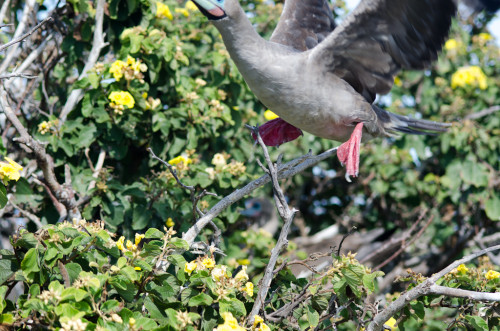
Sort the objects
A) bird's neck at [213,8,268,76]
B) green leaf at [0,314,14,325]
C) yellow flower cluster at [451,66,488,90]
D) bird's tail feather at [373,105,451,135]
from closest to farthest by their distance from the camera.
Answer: green leaf at [0,314,14,325] < bird's neck at [213,8,268,76] < bird's tail feather at [373,105,451,135] < yellow flower cluster at [451,66,488,90]

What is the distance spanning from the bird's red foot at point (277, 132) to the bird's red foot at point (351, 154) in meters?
0.59

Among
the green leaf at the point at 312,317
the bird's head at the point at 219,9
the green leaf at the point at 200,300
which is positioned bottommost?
the green leaf at the point at 312,317

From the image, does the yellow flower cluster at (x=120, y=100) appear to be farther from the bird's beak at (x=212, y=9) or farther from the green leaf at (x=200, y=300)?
the green leaf at (x=200, y=300)

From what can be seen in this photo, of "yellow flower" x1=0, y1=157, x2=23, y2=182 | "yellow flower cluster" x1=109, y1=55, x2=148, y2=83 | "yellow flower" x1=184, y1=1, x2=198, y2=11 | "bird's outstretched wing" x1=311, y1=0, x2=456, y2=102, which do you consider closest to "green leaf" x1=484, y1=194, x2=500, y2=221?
"bird's outstretched wing" x1=311, y1=0, x2=456, y2=102

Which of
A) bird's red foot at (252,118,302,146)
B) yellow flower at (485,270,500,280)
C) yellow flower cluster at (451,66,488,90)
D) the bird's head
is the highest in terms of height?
the bird's head

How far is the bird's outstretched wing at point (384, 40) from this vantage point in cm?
384

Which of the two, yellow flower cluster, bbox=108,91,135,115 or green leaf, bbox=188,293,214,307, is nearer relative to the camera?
green leaf, bbox=188,293,214,307

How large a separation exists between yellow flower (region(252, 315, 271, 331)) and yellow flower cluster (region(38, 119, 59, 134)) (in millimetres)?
2061

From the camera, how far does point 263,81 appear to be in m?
3.83

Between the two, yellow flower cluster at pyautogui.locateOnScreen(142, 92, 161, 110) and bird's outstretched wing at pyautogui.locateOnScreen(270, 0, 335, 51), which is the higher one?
bird's outstretched wing at pyautogui.locateOnScreen(270, 0, 335, 51)

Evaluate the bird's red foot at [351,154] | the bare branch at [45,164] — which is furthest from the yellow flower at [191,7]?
the bare branch at [45,164]

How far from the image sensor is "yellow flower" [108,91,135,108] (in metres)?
3.97

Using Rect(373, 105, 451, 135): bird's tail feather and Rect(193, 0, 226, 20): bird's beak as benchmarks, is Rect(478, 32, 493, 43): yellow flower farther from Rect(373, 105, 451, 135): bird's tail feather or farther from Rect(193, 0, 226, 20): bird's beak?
Rect(193, 0, 226, 20): bird's beak

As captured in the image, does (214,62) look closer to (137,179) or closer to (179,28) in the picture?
(179,28)
